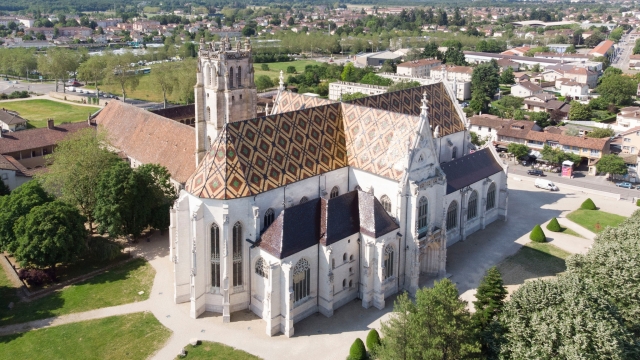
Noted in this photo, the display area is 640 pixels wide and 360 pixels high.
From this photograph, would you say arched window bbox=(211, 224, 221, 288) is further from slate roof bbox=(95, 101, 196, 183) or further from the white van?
the white van

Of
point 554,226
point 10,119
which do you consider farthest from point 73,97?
point 554,226

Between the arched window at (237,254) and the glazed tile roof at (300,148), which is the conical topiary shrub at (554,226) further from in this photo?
the arched window at (237,254)

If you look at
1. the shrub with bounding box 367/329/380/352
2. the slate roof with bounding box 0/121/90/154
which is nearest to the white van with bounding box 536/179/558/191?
the shrub with bounding box 367/329/380/352

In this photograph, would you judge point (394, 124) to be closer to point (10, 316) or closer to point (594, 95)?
point (10, 316)

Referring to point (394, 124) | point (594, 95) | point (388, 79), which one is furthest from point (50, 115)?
point (594, 95)

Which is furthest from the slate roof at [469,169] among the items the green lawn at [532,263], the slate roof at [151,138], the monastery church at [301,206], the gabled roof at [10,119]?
the gabled roof at [10,119]

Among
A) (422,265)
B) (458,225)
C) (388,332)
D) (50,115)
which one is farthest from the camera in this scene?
(50,115)

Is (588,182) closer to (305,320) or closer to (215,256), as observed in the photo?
(305,320)
